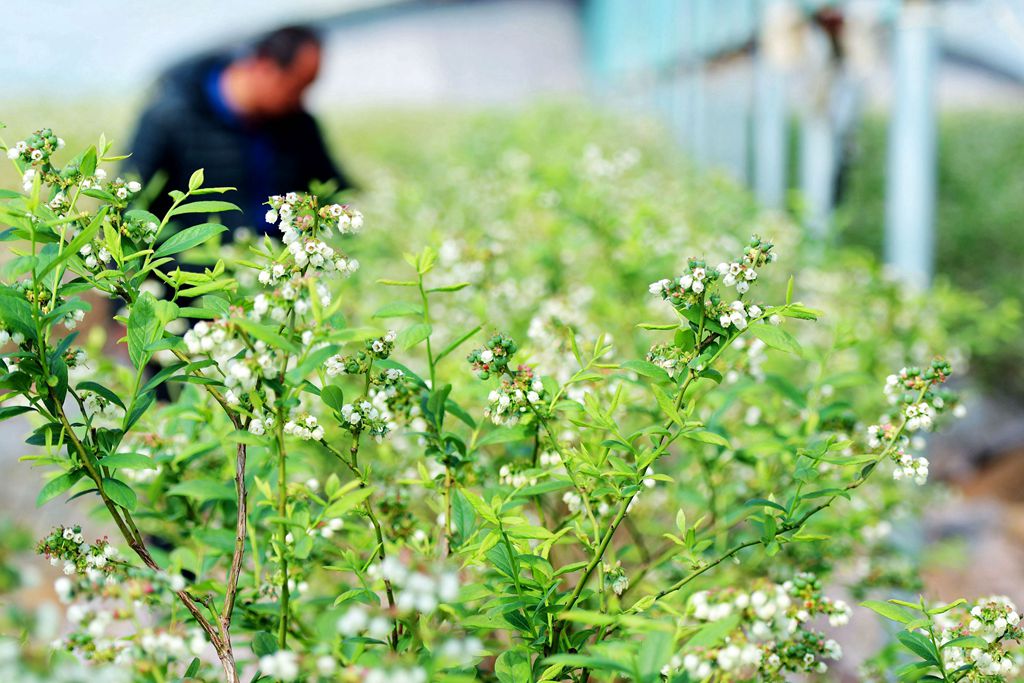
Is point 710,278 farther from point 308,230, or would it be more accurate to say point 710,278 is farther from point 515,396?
point 308,230

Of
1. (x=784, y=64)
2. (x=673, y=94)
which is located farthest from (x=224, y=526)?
(x=673, y=94)

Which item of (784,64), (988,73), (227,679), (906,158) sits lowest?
(227,679)

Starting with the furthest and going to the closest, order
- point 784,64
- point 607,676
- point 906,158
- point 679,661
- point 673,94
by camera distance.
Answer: point 673,94, point 784,64, point 906,158, point 607,676, point 679,661

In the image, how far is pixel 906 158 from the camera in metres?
3.91

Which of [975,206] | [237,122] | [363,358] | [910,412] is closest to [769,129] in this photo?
[975,206]

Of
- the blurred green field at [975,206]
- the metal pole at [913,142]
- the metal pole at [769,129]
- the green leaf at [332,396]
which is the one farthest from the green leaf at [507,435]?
the metal pole at [769,129]

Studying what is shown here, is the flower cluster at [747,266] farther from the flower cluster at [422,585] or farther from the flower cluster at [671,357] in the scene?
the flower cluster at [422,585]

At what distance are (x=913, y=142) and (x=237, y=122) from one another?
2913mm

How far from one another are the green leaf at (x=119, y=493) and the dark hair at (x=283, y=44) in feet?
10.1

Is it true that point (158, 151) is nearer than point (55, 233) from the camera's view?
No

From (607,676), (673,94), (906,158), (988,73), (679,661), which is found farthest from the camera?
(673,94)

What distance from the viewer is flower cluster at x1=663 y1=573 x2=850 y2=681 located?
2.60ft

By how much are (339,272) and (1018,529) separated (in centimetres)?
452

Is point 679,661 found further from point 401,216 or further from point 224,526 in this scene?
point 401,216
